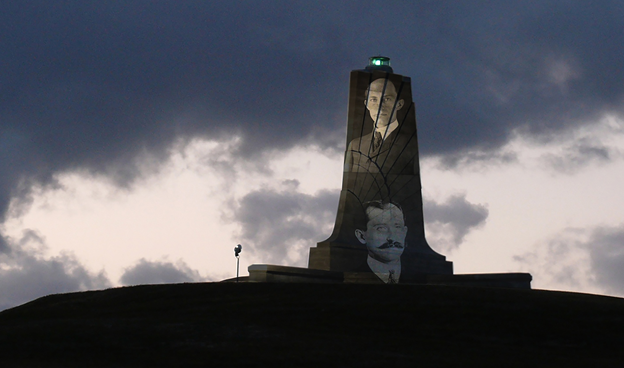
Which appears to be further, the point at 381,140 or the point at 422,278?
the point at 381,140

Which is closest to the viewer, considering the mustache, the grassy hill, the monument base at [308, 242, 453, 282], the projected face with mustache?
the grassy hill

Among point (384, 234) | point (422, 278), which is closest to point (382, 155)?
point (384, 234)

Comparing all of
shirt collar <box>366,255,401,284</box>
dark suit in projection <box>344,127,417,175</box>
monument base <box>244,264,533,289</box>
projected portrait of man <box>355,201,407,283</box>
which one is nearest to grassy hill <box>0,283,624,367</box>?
monument base <box>244,264,533,289</box>

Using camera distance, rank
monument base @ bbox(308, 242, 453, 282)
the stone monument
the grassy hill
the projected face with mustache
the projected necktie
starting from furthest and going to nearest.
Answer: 1. the projected necktie
2. the projected face with mustache
3. the stone monument
4. monument base @ bbox(308, 242, 453, 282)
5. the grassy hill

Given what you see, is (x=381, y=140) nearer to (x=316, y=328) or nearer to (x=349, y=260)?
(x=349, y=260)

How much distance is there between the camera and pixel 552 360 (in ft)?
91.7

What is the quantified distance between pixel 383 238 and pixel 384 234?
0.36m

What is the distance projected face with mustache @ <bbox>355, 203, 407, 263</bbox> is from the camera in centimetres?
6225

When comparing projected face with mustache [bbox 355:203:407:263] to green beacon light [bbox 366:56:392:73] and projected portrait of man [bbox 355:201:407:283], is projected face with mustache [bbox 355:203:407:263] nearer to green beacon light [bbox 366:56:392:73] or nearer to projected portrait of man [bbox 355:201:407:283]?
projected portrait of man [bbox 355:201:407:283]

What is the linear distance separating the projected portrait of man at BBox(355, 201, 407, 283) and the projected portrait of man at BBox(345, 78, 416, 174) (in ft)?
11.2

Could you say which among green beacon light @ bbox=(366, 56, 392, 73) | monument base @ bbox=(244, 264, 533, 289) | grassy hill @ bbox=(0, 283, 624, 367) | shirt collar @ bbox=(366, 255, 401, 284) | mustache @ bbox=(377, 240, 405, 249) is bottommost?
grassy hill @ bbox=(0, 283, 624, 367)

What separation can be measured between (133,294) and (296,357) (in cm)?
1835

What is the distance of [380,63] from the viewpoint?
66312mm

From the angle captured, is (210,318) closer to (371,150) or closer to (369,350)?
(369,350)
